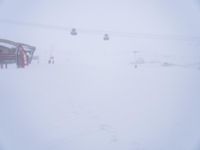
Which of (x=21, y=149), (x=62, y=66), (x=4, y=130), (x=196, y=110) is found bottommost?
(x=21, y=149)

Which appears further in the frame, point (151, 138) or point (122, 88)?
point (122, 88)

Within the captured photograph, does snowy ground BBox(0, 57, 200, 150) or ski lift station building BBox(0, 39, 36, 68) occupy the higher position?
ski lift station building BBox(0, 39, 36, 68)

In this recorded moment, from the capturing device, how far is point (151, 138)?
2613 millimetres

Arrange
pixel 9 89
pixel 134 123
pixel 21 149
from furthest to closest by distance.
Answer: pixel 9 89 < pixel 134 123 < pixel 21 149

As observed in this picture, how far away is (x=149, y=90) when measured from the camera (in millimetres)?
3115

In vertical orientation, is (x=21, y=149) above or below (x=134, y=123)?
below

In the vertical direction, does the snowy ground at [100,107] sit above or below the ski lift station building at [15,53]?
below

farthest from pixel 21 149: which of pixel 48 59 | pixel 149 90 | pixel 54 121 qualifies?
pixel 149 90

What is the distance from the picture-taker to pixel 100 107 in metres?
2.83

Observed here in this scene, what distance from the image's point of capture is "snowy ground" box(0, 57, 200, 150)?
254 centimetres

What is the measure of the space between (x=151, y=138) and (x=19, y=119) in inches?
68.0

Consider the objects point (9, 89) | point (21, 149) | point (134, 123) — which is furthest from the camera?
point (9, 89)

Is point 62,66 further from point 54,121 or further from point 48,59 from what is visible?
point 54,121

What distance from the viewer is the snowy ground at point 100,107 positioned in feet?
8.34
